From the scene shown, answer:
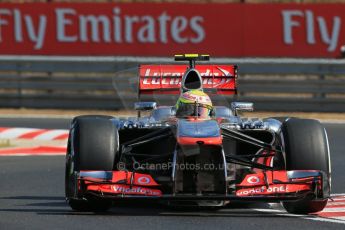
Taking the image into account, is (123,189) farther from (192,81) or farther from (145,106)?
(145,106)

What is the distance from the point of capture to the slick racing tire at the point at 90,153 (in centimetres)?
1043

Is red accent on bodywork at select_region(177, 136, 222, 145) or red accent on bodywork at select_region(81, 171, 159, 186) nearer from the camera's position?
red accent on bodywork at select_region(177, 136, 222, 145)

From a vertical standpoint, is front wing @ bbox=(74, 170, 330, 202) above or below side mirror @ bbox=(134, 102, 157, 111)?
below

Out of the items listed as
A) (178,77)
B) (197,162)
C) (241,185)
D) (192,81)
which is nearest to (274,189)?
(241,185)

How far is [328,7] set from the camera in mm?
25047

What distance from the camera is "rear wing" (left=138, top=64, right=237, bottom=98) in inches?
508

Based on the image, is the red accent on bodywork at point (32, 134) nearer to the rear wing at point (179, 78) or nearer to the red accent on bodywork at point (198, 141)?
the rear wing at point (179, 78)

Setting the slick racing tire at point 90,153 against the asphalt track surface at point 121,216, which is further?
the slick racing tire at point 90,153

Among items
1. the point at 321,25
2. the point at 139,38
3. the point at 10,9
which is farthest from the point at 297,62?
the point at 10,9

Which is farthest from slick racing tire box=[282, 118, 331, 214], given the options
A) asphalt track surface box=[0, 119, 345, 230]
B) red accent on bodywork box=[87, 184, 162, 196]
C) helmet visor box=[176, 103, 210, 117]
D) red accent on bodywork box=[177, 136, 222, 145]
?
red accent on bodywork box=[87, 184, 162, 196]

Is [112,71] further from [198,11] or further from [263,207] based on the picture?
[263,207]

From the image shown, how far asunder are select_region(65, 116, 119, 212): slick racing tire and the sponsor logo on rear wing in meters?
2.16

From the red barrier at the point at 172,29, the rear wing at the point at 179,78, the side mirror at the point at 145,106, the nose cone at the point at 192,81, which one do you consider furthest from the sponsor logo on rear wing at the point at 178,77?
the red barrier at the point at 172,29

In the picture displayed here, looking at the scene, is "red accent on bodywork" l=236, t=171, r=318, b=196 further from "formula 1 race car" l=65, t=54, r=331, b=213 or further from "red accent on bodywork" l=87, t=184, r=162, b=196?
"red accent on bodywork" l=87, t=184, r=162, b=196
